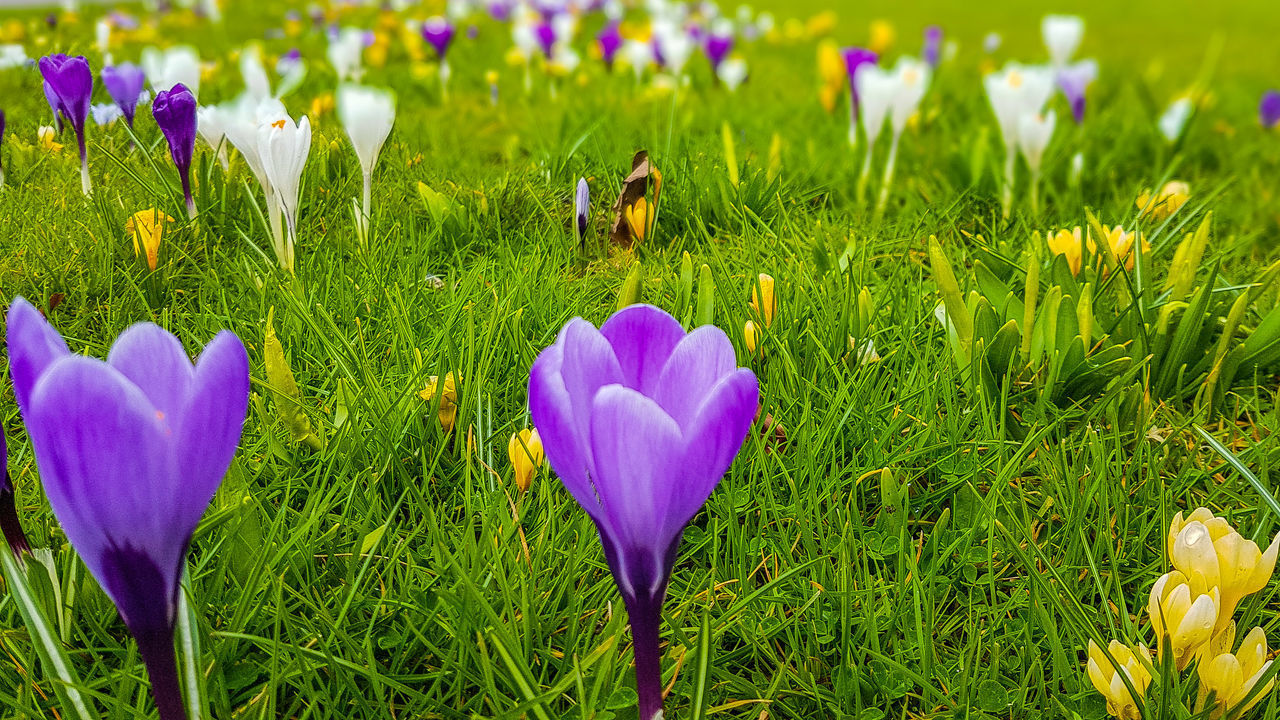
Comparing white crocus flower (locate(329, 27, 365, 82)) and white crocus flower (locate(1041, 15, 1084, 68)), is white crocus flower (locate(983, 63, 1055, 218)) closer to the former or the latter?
white crocus flower (locate(1041, 15, 1084, 68))

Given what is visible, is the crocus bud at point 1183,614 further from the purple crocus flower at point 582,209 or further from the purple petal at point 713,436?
the purple crocus flower at point 582,209

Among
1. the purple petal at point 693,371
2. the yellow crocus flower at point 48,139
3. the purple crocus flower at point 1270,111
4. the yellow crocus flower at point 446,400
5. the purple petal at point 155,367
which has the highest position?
the purple petal at point 155,367

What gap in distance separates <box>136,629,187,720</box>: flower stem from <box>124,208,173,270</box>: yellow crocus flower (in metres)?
1.34

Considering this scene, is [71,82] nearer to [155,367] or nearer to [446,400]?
[446,400]

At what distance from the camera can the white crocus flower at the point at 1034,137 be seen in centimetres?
282

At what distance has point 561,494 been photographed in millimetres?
1455

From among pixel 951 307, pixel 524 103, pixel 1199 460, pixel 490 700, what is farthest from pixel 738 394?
pixel 524 103

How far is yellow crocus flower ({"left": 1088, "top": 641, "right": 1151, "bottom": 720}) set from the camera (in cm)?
110

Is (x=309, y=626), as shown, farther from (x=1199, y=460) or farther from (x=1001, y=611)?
(x=1199, y=460)

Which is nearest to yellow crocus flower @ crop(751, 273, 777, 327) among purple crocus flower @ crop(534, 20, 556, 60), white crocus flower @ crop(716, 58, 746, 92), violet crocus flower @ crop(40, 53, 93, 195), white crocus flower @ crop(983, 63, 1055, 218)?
white crocus flower @ crop(983, 63, 1055, 218)

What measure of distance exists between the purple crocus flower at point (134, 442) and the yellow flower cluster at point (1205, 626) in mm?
1015

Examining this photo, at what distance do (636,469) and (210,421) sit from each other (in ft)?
1.14

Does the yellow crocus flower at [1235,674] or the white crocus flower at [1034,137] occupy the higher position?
the white crocus flower at [1034,137]

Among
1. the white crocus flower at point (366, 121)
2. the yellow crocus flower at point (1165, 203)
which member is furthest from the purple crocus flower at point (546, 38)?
the yellow crocus flower at point (1165, 203)
